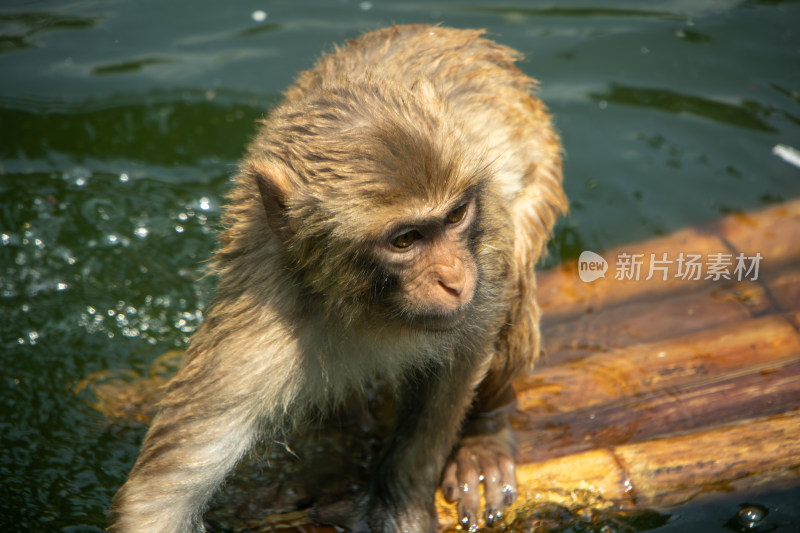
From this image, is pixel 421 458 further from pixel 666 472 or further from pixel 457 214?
pixel 457 214

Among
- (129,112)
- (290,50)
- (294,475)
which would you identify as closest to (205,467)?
(294,475)

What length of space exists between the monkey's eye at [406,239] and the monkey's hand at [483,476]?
2.00 meters

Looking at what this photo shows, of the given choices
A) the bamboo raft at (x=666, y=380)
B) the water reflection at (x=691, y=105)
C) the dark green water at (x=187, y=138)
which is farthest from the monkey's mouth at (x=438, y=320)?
the water reflection at (x=691, y=105)

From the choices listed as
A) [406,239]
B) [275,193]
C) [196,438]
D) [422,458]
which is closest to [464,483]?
[422,458]

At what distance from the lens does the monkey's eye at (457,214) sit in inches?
164

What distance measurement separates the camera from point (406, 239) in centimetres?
407

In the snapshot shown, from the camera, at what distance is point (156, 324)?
7145 mm

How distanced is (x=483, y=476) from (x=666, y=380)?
5.14 feet

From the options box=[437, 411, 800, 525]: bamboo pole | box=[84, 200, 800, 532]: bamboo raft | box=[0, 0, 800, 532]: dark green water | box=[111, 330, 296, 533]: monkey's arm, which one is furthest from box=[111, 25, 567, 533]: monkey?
box=[0, 0, 800, 532]: dark green water

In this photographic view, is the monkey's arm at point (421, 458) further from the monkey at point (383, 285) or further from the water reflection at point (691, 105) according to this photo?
the water reflection at point (691, 105)

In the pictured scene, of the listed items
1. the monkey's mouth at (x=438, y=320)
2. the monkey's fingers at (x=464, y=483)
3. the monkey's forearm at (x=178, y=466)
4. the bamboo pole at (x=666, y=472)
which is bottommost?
the monkey's fingers at (x=464, y=483)

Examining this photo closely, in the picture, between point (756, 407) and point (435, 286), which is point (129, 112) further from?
point (756, 407)

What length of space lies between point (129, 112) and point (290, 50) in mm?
2019

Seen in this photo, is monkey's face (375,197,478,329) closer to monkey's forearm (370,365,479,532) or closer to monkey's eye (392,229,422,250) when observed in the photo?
monkey's eye (392,229,422,250)
